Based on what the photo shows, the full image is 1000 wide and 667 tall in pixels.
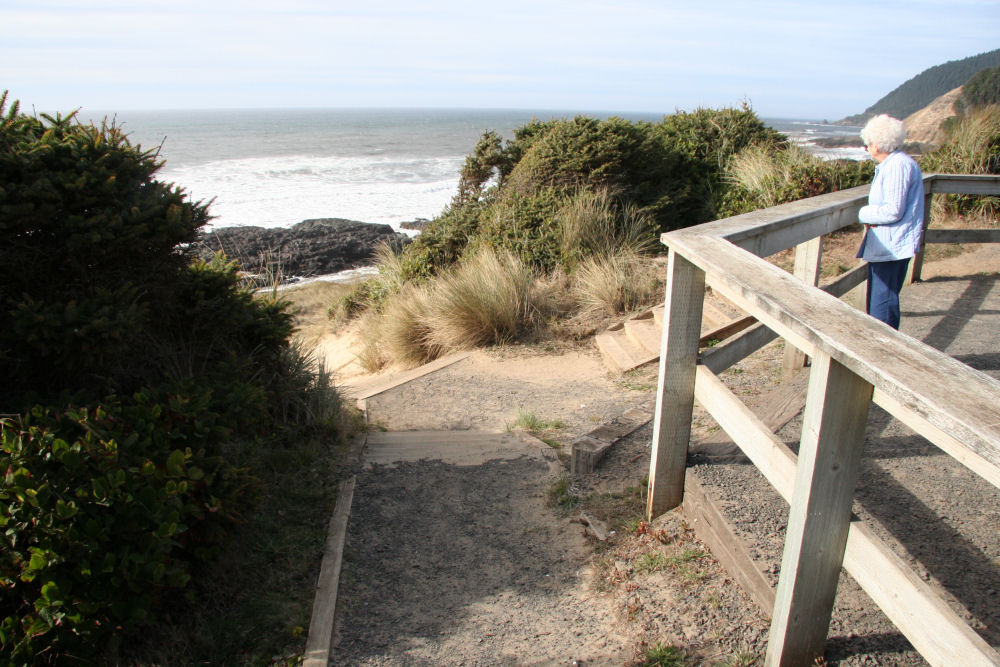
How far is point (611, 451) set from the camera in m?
4.19

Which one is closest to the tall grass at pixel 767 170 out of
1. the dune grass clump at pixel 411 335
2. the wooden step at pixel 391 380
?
the dune grass clump at pixel 411 335

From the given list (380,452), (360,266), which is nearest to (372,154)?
(360,266)

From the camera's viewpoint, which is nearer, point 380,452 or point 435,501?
point 435,501

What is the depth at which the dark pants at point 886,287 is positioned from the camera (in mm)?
4164

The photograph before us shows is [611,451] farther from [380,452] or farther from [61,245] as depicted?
[61,245]

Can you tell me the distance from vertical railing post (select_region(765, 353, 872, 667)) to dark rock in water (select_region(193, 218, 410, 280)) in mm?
17550

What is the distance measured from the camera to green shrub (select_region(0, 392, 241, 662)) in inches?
93.4

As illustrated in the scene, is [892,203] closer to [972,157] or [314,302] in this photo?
[972,157]

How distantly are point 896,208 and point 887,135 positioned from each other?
17.3 inches

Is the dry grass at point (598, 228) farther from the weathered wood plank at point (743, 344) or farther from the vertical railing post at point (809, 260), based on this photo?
the vertical railing post at point (809, 260)

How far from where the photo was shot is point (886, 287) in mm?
4199

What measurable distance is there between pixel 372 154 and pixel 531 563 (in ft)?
179

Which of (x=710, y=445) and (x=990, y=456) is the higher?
(x=990, y=456)

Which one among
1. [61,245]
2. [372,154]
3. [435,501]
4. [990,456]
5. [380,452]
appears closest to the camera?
[990,456]
